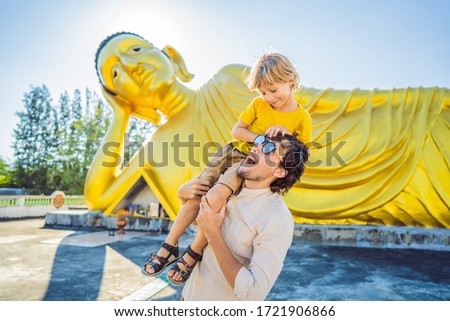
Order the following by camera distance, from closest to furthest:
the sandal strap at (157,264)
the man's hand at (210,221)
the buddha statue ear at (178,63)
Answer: the man's hand at (210,221) → the sandal strap at (157,264) → the buddha statue ear at (178,63)

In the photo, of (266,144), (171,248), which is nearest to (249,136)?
(266,144)

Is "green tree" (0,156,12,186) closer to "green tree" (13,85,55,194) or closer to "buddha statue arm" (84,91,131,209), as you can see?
"green tree" (13,85,55,194)

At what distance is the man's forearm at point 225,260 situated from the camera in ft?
3.60

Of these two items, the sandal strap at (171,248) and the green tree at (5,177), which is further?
the green tree at (5,177)

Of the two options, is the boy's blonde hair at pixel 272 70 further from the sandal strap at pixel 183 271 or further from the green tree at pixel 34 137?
the green tree at pixel 34 137

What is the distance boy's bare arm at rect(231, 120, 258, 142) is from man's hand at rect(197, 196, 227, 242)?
421mm

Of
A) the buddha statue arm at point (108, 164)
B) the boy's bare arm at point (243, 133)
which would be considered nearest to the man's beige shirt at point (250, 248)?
the boy's bare arm at point (243, 133)

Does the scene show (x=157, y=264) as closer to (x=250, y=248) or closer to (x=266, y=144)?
(x=250, y=248)

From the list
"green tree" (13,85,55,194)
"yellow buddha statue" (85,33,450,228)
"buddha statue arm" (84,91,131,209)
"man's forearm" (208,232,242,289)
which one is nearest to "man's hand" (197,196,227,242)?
"man's forearm" (208,232,242,289)

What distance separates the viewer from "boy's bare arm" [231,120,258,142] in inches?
60.8

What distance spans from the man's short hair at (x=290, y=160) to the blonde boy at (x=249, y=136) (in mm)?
42

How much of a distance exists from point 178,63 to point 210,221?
23.0ft
